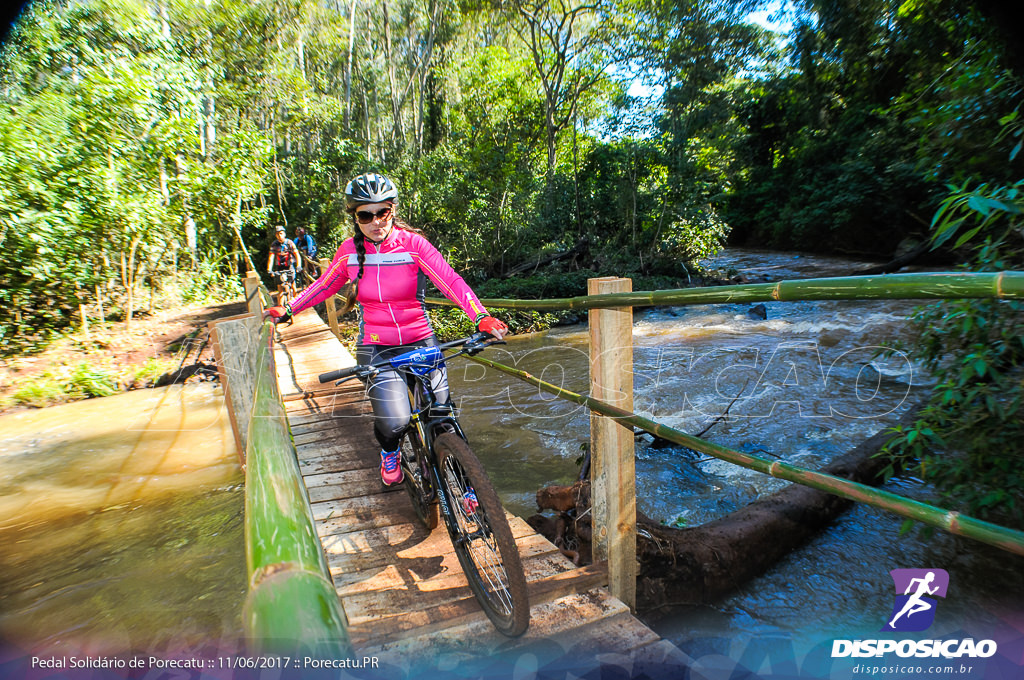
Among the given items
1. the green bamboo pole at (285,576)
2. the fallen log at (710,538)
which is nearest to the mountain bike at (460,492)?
the fallen log at (710,538)

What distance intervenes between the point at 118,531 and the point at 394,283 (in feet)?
13.5

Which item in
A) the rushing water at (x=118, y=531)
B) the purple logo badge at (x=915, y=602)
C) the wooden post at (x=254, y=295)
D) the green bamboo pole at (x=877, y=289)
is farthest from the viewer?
the wooden post at (x=254, y=295)

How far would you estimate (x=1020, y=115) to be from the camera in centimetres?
351

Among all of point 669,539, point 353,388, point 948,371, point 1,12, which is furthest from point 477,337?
point 1,12

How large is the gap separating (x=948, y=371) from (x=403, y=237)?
3000 mm

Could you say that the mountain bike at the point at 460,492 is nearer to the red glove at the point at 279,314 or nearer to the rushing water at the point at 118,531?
the red glove at the point at 279,314

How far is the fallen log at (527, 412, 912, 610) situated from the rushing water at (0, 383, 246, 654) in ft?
6.64

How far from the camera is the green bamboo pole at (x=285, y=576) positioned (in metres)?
0.49

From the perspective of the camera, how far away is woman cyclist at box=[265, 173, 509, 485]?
263 cm

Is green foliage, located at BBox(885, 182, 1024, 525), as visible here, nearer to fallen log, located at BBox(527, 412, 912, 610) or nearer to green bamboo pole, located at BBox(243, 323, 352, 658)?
fallen log, located at BBox(527, 412, 912, 610)

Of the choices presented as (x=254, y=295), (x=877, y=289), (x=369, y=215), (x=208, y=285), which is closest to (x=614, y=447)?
(x=877, y=289)

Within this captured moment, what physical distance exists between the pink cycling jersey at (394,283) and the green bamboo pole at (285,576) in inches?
78.1

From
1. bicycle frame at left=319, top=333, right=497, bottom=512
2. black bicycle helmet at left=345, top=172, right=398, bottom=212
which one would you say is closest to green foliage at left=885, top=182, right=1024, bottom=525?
bicycle frame at left=319, top=333, right=497, bottom=512

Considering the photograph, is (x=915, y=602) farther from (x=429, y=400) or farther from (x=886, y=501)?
(x=429, y=400)
